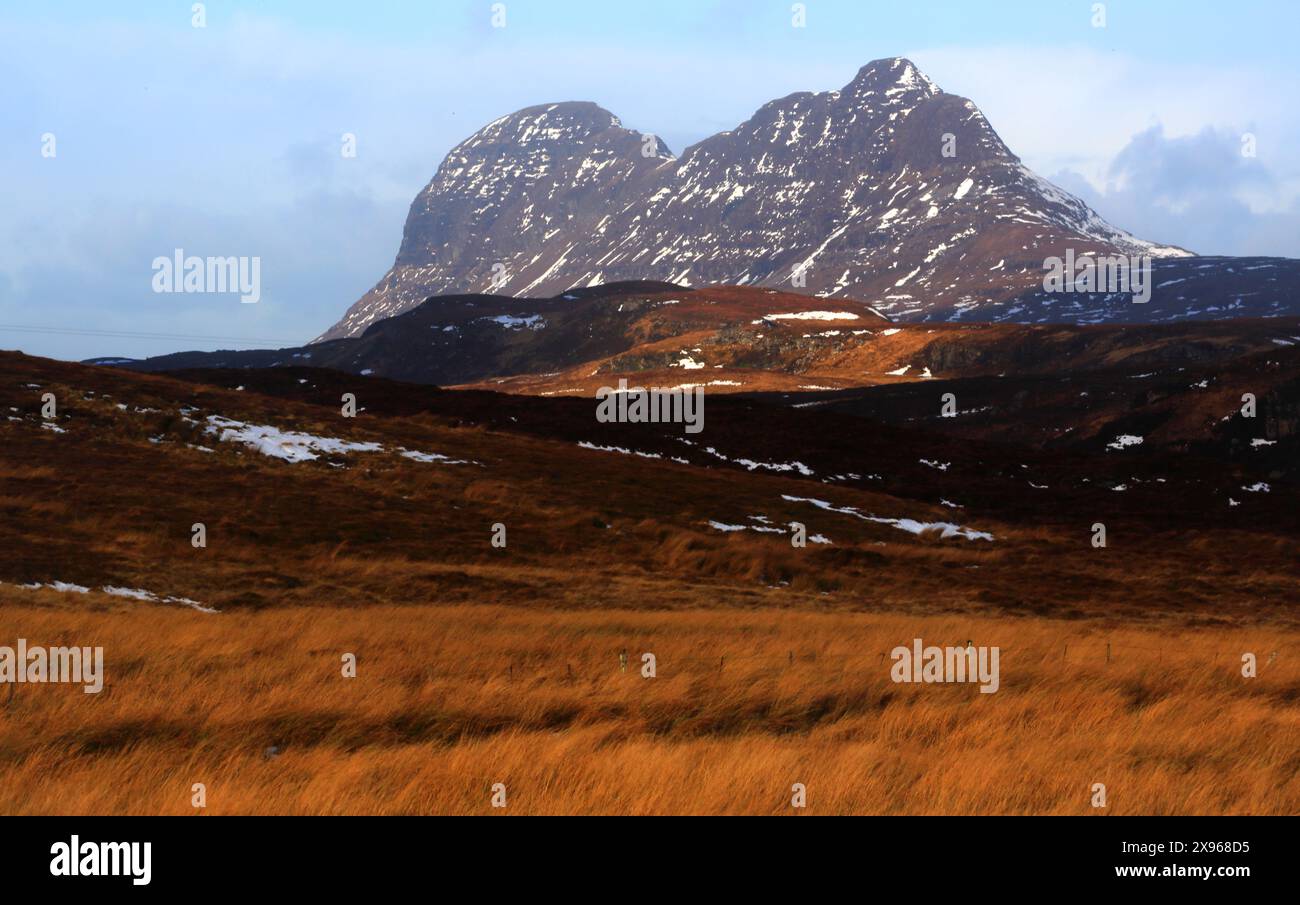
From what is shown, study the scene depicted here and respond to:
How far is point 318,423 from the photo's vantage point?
48125 millimetres

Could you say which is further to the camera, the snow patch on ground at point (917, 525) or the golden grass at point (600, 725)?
the snow patch on ground at point (917, 525)

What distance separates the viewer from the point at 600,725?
11586mm

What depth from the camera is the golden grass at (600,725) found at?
9188mm

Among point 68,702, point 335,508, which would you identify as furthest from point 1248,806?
point 335,508
